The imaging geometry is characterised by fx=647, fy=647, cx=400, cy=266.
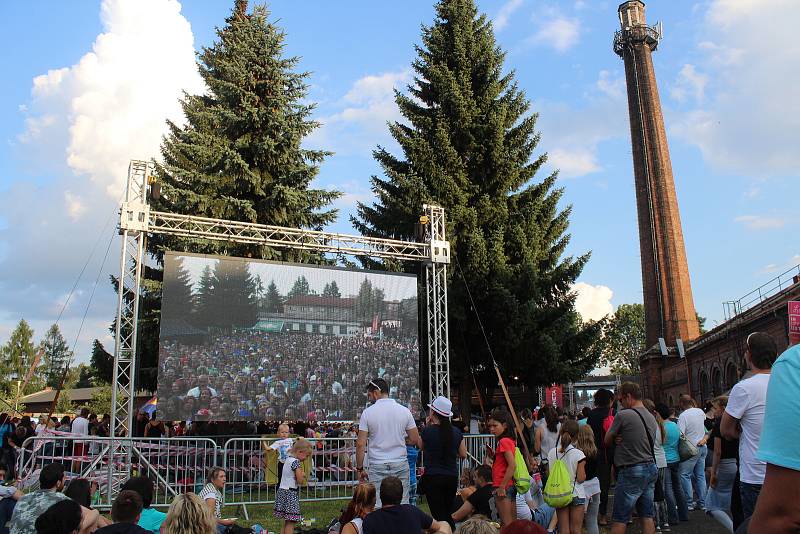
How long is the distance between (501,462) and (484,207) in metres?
18.1

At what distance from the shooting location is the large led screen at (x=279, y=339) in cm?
1540

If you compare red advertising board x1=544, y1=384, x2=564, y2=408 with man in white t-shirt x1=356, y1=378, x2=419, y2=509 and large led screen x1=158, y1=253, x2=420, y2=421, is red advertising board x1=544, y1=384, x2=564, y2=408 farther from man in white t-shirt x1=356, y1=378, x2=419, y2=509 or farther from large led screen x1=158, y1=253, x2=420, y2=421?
man in white t-shirt x1=356, y1=378, x2=419, y2=509

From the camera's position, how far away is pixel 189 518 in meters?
4.04

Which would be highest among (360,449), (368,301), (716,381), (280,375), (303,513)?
(368,301)

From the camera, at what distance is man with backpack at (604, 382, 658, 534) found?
6598 millimetres

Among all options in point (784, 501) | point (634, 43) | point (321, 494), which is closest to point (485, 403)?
point (321, 494)

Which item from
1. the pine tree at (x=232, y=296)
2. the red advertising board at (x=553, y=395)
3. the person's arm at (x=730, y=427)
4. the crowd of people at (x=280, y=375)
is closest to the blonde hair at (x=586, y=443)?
the person's arm at (x=730, y=427)

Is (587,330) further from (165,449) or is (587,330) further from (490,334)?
(165,449)

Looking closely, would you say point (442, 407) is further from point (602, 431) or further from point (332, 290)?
point (332, 290)

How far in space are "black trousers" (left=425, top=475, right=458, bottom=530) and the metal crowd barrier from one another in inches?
184

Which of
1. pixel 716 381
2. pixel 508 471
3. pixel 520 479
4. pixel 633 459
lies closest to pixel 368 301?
pixel 520 479

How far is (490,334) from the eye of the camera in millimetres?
23469

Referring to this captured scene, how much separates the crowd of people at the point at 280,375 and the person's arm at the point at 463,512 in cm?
947

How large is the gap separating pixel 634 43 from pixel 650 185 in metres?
11.6
